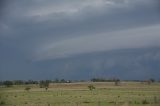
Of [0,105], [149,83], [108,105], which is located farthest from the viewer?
[149,83]

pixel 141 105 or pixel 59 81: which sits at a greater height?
pixel 59 81

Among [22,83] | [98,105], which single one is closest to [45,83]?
[22,83]

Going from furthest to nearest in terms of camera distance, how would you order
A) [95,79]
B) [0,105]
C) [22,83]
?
[95,79], [22,83], [0,105]

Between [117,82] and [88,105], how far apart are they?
349 ft

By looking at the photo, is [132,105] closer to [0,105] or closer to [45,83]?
[0,105]

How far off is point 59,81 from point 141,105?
132 meters

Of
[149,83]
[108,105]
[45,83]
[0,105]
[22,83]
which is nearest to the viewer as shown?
[0,105]

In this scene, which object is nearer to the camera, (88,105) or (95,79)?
(88,105)

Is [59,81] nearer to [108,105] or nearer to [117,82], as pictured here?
[117,82]

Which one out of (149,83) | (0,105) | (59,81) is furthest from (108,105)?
(59,81)

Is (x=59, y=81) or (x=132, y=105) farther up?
(x=59, y=81)

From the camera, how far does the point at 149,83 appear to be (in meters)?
136

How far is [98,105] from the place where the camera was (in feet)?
123

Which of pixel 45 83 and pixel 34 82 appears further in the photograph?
pixel 34 82
